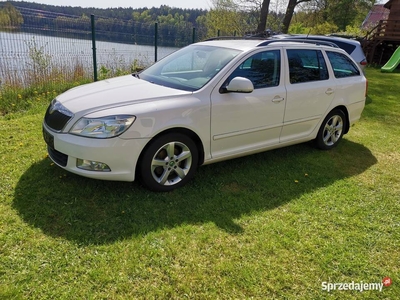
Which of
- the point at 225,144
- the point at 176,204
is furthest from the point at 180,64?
the point at 176,204

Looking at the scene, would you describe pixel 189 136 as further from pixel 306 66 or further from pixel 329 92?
pixel 329 92

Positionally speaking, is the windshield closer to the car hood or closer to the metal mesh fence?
the car hood

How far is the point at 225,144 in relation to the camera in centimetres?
384

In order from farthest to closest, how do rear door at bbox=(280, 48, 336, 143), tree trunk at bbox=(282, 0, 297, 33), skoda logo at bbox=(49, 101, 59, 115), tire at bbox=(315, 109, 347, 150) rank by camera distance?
tree trunk at bbox=(282, 0, 297, 33) → tire at bbox=(315, 109, 347, 150) → rear door at bbox=(280, 48, 336, 143) → skoda logo at bbox=(49, 101, 59, 115)

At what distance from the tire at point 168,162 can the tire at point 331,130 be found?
2.49 meters

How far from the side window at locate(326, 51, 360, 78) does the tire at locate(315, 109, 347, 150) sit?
1.98ft

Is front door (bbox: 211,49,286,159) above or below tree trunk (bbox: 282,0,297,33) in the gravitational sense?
below

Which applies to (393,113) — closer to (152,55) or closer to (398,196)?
(398,196)

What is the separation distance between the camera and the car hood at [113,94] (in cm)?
325

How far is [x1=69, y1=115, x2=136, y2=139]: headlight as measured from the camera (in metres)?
3.05

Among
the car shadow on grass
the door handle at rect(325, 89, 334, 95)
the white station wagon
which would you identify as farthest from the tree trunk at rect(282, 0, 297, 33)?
the car shadow on grass

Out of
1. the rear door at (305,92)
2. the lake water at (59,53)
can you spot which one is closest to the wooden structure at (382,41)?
the lake water at (59,53)

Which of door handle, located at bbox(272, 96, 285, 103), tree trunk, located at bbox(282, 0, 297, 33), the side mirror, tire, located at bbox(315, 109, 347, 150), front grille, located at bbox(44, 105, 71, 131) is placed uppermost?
tree trunk, located at bbox(282, 0, 297, 33)

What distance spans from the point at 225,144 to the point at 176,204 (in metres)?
0.99
